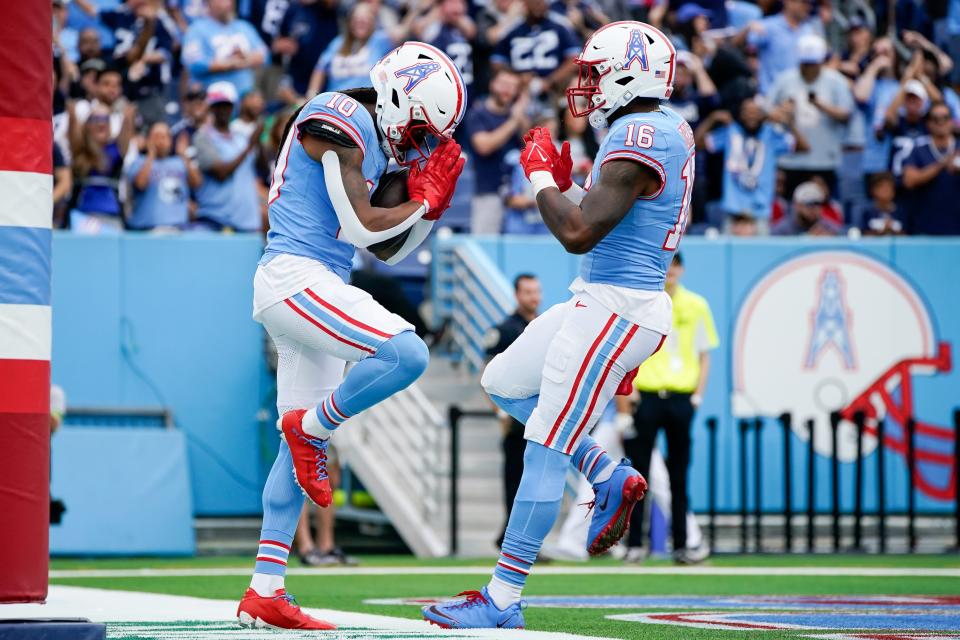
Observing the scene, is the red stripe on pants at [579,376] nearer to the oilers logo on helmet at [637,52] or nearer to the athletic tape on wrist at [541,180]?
the athletic tape on wrist at [541,180]

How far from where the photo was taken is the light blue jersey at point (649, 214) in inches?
230

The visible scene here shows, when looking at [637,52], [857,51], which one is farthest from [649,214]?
[857,51]

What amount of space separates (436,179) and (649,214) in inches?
31.9

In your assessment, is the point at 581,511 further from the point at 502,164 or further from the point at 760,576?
the point at 502,164

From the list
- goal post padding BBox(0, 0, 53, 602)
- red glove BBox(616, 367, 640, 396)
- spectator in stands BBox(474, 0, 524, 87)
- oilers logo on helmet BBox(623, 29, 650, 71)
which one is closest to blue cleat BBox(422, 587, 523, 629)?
red glove BBox(616, 367, 640, 396)

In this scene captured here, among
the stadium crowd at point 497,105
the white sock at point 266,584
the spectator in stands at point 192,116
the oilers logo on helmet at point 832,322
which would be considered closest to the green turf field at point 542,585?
the white sock at point 266,584

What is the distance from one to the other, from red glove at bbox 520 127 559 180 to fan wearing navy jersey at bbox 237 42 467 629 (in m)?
0.26

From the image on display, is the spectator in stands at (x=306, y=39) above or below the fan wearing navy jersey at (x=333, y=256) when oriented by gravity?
above

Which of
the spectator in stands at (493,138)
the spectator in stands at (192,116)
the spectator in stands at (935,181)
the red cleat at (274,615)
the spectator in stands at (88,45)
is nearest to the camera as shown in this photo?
the red cleat at (274,615)

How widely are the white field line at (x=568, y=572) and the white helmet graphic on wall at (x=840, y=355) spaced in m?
4.28

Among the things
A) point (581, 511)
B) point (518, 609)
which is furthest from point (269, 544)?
point (581, 511)

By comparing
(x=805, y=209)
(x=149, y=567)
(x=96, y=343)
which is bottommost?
(x=149, y=567)

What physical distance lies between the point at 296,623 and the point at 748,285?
10198mm

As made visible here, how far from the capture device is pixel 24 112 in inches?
201
